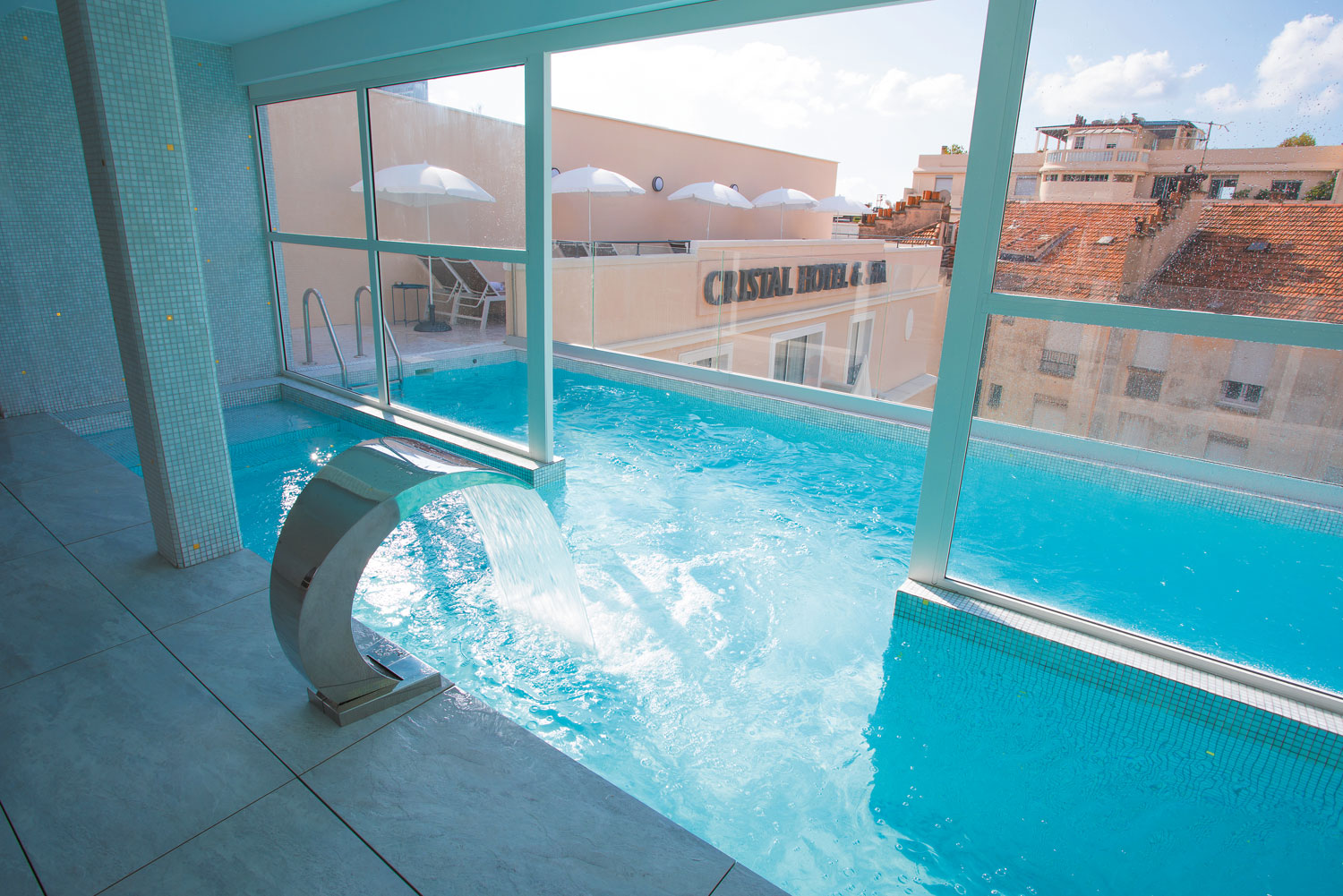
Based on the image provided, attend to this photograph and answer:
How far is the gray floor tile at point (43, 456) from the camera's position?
12.2 feet

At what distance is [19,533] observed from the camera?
3.03 m

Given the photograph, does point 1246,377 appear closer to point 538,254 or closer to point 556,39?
point 538,254

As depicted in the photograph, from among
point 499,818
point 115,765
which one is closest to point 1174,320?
point 499,818

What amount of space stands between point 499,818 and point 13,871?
1057 millimetres

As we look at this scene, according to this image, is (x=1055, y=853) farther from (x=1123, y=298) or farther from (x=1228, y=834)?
(x=1123, y=298)

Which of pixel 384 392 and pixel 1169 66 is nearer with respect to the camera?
pixel 1169 66

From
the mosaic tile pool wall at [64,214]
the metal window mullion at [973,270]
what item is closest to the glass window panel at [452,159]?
the mosaic tile pool wall at [64,214]

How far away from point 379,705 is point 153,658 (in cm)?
83

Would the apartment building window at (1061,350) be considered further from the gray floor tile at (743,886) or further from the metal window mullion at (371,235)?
the metal window mullion at (371,235)

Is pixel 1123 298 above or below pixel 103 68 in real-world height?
below

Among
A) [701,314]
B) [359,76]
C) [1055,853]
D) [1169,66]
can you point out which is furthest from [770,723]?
[701,314]

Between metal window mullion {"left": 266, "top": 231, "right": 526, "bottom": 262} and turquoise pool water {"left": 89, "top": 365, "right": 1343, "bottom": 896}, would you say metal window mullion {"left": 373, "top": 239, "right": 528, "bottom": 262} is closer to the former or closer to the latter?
metal window mullion {"left": 266, "top": 231, "right": 526, "bottom": 262}

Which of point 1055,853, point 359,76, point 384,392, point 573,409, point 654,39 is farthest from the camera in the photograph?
point 573,409

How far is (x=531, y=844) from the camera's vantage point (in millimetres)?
1657
